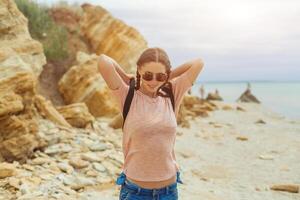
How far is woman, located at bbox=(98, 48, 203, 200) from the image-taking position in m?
2.90

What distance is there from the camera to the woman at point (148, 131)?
2.90 meters

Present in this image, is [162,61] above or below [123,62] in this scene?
above

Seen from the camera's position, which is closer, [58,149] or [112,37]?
[58,149]

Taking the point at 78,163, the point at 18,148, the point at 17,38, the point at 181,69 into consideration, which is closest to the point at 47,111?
the point at 17,38

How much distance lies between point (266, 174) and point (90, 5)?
1323 cm

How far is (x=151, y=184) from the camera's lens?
2.94m

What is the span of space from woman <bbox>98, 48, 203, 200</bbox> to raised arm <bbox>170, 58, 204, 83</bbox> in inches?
5.4

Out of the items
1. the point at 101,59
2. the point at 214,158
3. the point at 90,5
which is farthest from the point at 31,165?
the point at 90,5

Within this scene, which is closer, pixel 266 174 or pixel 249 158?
pixel 266 174

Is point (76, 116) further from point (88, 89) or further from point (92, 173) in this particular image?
point (88, 89)

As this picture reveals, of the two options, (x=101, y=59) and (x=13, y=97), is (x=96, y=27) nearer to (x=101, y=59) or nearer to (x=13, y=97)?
(x=13, y=97)

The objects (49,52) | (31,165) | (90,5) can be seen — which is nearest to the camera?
(31,165)

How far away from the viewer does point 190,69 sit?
3.21 meters

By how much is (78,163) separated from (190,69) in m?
4.57
